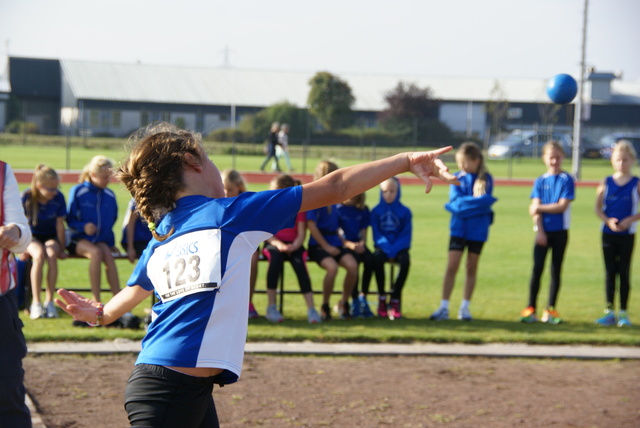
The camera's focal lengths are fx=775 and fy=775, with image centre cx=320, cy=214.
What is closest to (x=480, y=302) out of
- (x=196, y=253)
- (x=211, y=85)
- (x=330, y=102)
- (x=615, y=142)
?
(x=196, y=253)

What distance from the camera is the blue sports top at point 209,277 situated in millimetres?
2893

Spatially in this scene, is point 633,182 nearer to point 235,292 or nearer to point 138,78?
point 235,292

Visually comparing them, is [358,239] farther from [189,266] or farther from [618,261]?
[189,266]

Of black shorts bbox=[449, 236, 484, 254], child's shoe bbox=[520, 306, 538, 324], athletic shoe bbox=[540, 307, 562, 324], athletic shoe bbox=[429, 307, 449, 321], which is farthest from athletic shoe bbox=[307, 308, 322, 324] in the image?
athletic shoe bbox=[540, 307, 562, 324]

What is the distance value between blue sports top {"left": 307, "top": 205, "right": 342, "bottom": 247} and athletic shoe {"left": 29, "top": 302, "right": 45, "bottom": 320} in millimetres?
3067

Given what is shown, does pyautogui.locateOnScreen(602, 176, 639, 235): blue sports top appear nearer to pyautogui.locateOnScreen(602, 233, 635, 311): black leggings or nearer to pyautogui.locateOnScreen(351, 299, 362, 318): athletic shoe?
pyautogui.locateOnScreen(602, 233, 635, 311): black leggings

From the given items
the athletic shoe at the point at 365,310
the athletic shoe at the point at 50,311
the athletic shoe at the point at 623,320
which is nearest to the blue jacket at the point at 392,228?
the athletic shoe at the point at 365,310

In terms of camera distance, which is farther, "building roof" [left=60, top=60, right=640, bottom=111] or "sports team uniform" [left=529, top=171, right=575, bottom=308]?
"building roof" [left=60, top=60, right=640, bottom=111]

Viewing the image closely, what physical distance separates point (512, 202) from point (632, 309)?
47.8 ft

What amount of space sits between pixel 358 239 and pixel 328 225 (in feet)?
1.44

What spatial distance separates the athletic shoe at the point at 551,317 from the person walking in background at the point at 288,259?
2.63m

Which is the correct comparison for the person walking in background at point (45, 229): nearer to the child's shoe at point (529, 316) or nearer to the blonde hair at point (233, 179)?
the blonde hair at point (233, 179)

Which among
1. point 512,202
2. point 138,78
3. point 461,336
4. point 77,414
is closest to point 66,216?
point 77,414

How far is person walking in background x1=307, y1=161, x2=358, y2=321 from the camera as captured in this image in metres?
8.73
